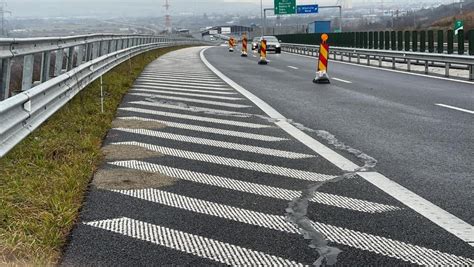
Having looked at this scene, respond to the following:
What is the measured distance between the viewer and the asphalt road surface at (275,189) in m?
4.08

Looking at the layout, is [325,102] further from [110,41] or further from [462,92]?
[110,41]

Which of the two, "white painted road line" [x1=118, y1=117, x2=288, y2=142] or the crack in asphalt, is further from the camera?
"white painted road line" [x1=118, y1=117, x2=288, y2=142]

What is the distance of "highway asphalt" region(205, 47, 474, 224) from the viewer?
5879 millimetres

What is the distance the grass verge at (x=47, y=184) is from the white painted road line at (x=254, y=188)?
0.59 m

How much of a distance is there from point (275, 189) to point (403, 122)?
471 cm

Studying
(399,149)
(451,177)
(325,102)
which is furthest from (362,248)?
(325,102)

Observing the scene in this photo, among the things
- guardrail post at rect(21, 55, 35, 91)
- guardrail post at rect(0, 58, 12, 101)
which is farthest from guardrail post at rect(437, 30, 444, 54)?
guardrail post at rect(0, 58, 12, 101)

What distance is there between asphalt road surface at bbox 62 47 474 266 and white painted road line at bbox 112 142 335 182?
2 centimetres

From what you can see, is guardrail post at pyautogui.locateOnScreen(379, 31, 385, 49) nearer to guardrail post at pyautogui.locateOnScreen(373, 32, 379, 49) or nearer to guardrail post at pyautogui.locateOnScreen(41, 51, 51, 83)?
guardrail post at pyautogui.locateOnScreen(373, 32, 379, 49)

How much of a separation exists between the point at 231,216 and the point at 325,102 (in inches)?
313

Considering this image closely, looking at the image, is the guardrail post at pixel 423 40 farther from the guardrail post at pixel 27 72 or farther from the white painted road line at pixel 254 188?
the white painted road line at pixel 254 188

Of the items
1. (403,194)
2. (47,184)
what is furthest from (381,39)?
(47,184)

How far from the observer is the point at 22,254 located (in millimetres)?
3832

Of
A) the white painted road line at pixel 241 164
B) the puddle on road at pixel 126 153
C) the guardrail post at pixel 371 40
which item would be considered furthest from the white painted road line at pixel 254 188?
the guardrail post at pixel 371 40
